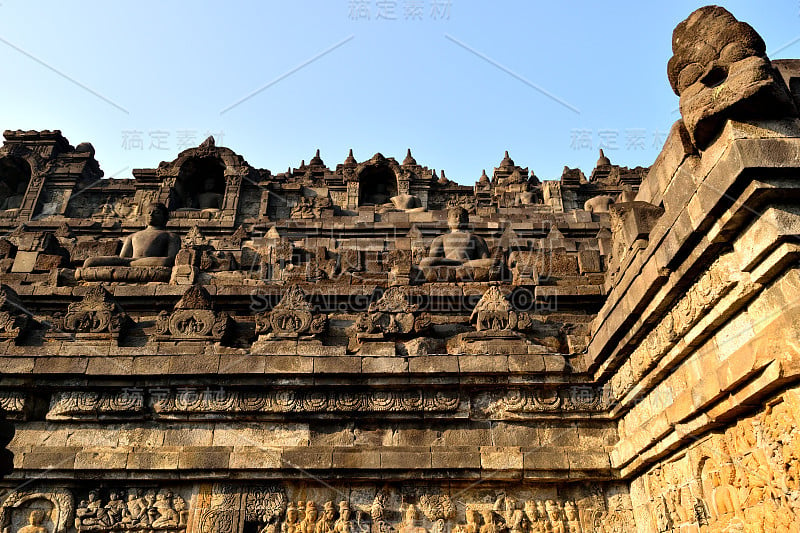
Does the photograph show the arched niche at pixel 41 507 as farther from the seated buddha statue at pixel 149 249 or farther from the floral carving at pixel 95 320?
the seated buddha statue at pixel 149 249

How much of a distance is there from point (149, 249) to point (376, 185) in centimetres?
1276

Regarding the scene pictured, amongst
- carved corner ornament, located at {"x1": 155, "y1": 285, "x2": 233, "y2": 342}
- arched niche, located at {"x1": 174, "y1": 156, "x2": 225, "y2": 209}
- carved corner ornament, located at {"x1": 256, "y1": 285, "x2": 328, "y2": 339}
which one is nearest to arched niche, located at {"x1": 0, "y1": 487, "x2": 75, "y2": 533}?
carved corner ornament, located at {"x1": 155, "y1": 285, "x2": 233, "y2": 342}

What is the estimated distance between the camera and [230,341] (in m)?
8.67

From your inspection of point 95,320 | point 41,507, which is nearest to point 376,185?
point 95,320

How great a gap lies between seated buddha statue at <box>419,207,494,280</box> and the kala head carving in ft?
16.3

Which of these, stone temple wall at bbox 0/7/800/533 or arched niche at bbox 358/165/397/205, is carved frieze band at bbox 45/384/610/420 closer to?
stone temple wall at bbox 0/7/800/533

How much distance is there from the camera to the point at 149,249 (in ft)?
41.2

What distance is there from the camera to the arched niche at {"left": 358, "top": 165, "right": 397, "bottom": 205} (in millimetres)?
23484

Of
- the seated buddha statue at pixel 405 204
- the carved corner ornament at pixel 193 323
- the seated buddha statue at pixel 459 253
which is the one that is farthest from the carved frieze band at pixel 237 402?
the seated buddha statue at pixel 405 204

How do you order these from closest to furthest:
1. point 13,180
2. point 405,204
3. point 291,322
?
1. point 291,322
2. point 405,204
3. point 13,180

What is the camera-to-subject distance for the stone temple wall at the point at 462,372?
4926 millimetres

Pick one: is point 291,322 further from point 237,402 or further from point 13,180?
point 13,180

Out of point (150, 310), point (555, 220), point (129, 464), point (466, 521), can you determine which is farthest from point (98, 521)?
point (555, 220)

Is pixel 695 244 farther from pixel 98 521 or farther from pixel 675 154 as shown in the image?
pixel 98 521
